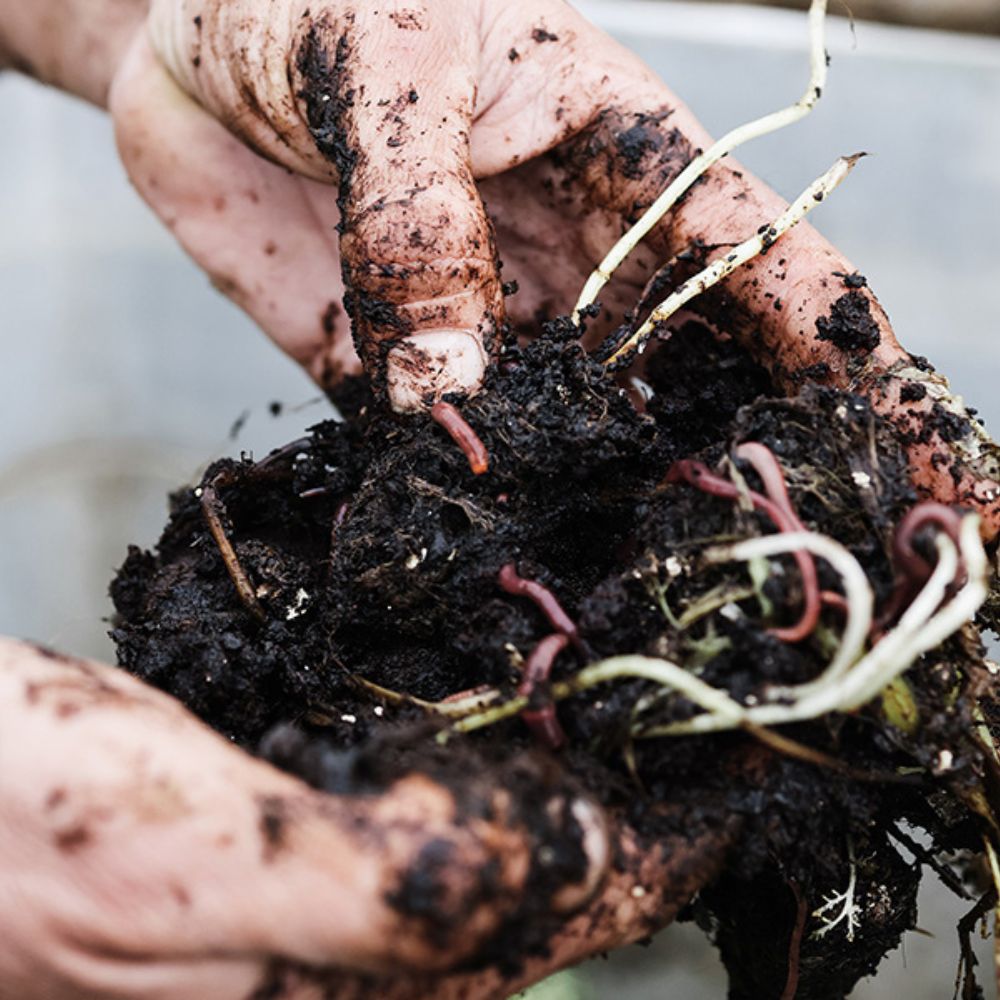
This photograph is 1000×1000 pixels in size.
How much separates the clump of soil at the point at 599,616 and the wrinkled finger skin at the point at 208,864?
72 millimetres

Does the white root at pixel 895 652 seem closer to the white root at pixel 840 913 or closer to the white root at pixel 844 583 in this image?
the white root at pixel 844 583

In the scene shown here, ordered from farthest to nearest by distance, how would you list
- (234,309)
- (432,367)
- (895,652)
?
(234,309) → (432,367) → (895,652)

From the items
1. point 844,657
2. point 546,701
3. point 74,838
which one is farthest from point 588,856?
point 74,838

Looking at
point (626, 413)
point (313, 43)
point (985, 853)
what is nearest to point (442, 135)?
point (313, 43)

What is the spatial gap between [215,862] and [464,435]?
1.90ft

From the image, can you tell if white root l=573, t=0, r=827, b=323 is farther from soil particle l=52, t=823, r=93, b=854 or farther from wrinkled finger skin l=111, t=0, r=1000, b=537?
soil particle l=52, t=823, r=93, b=854

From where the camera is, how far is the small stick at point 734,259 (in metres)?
1.33

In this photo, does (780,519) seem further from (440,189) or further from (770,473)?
(440,189)

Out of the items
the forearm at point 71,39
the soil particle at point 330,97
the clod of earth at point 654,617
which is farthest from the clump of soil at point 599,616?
the forearm at point 71,39

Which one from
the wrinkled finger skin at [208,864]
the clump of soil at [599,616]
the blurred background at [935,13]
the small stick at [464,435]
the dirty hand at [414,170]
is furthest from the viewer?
the blurred background at [935,13]

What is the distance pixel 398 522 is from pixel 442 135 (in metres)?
0.51

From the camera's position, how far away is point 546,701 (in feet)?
3.22

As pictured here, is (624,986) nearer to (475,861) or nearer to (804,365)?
(804,365)

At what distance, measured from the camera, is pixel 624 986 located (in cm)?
235
